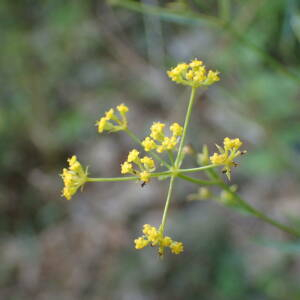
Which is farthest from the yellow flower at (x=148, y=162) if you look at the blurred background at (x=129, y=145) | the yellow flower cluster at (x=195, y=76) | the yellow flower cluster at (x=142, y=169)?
the blurred background at (x=129, y=145)

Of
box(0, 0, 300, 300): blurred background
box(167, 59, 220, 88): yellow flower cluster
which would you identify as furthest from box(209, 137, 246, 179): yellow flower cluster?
box(0, 0, 300, 300): blurred background

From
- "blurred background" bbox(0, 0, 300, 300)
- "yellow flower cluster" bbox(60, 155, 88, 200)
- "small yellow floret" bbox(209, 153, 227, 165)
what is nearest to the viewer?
"small yellow floret" bbox(209, 153, 227, 165)

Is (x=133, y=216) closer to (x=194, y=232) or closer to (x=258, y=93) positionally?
(x=194, y=232)

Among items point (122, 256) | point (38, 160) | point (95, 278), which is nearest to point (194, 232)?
point (122, 256)

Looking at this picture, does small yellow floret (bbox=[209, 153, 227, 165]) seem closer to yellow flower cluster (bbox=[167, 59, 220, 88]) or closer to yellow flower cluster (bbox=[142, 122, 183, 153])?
yellow flower cluster (bbox=[142, 122, 183, 153])

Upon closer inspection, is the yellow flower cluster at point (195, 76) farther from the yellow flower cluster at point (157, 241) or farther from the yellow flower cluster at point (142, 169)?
the yellow flower cluster at point (157, 241)

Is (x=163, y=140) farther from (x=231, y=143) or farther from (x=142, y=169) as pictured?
(x=231, y=143)

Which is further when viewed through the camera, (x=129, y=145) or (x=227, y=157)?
(x=129, y=145)

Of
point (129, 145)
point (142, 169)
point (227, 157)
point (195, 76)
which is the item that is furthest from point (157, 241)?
point (129, 145)

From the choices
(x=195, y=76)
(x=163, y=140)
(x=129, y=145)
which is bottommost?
(x=163, y=140)
